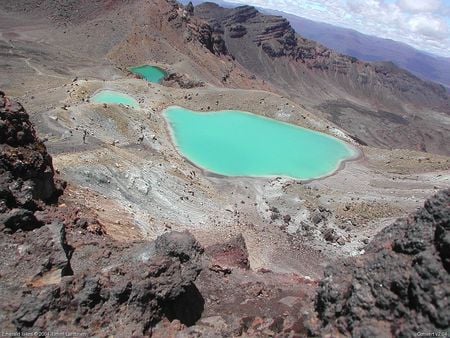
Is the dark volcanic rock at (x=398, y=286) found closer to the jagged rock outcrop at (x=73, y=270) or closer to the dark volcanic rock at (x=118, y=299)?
the dark volcanic rock at (x=118, y=299)

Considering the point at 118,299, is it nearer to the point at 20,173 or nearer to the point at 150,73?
the point at 20,173

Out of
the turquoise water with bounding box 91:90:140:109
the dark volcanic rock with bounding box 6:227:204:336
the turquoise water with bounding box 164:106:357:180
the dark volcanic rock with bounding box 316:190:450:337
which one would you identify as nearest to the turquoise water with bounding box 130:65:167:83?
the turquoise water with bounding box 91:90:140:109

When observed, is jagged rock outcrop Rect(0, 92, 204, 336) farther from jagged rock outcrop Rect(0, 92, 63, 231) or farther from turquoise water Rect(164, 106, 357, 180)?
turquoise water Rect(164, 106, 357, 180)

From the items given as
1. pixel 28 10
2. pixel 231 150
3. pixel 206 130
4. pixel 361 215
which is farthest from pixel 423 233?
pixel 28 10

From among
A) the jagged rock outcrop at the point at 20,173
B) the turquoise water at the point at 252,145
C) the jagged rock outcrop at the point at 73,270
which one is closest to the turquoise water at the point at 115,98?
the turquoise water at the point at 252,145

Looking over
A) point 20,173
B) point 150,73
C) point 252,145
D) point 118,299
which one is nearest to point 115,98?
point 252,145
